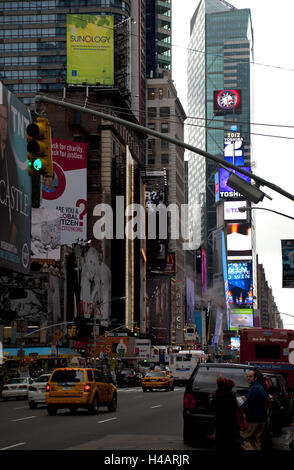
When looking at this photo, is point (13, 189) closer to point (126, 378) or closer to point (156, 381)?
point (126, 378)

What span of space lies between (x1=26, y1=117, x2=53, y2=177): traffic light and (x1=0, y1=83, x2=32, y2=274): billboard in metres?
49.1

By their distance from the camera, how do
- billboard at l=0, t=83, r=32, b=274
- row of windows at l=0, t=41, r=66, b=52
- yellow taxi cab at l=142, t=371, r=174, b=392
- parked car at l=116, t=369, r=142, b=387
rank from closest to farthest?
1. yellow taxi cab at l=142, t=371, r=174, b=392
2. billboard at l=0, t=83, r=32, b=274
3. parked car at l=116, t=369, r=142, b=387
4. row of windows at l=0, t=41, r=66, b=52

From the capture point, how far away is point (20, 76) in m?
161

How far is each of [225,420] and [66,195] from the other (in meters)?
97.4

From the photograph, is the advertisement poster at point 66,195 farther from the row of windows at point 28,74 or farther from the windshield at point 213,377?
the windshield at point 213,377

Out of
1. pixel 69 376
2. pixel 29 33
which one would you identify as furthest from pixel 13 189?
pixel 29 33

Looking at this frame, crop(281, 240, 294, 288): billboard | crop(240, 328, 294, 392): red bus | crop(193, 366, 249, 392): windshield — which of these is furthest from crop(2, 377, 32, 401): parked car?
crop(193, 366, 249, 392): windshield

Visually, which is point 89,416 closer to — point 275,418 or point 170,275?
point 275,418

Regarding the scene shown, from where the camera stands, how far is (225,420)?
13.2m

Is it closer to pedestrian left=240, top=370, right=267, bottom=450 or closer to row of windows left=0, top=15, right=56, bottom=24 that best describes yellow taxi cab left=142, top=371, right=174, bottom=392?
pedestrian left=240, top=370, right=267, bottom=450

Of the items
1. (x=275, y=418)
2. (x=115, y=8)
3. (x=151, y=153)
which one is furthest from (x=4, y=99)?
(x=151, y=153)

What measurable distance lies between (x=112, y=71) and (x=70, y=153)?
18840mm

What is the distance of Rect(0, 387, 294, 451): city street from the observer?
1858 cm

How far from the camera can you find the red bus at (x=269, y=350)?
37344 mm
